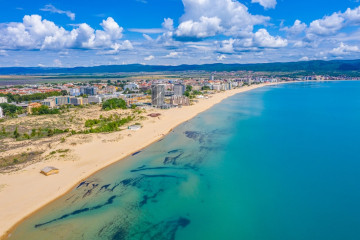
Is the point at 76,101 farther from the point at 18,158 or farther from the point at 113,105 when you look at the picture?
the point at 18,158

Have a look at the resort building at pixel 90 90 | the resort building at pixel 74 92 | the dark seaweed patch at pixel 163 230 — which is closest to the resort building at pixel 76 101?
the resort building at pixel 90 90

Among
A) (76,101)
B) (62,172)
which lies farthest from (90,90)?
(62,172)

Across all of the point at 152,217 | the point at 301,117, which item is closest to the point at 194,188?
the point at 152,217

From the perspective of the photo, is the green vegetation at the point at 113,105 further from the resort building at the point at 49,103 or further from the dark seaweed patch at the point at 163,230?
the dark seaweed patch at the point at 163,230

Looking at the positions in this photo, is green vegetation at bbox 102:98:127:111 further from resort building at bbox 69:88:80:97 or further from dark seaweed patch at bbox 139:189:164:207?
dark seaweed patch at bbox 139:189:164:207

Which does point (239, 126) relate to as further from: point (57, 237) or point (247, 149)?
point (57, 237)

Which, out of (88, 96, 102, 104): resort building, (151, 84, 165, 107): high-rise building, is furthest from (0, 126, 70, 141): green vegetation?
(88, 96, 102, 104): resort building
